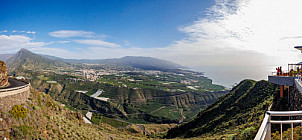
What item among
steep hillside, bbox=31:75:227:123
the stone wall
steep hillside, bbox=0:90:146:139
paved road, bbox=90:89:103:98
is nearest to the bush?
steep hillside, bbox=0:90:146:139

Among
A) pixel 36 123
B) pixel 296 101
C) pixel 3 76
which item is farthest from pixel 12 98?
pixel 296 101

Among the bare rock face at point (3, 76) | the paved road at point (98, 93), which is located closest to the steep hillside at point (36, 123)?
the bare rock face at point (3, 76)

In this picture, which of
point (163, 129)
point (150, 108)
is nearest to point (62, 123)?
point (163, 129)

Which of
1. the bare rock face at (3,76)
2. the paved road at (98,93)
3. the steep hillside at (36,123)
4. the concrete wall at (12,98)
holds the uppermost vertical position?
the bare rock face at (3,76)

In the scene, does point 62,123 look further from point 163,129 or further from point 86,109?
point 86,109

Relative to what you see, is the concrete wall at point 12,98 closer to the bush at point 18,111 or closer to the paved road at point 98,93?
the bush at point 18,111

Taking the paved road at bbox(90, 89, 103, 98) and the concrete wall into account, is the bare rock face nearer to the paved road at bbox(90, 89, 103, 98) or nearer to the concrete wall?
the concrete wall
